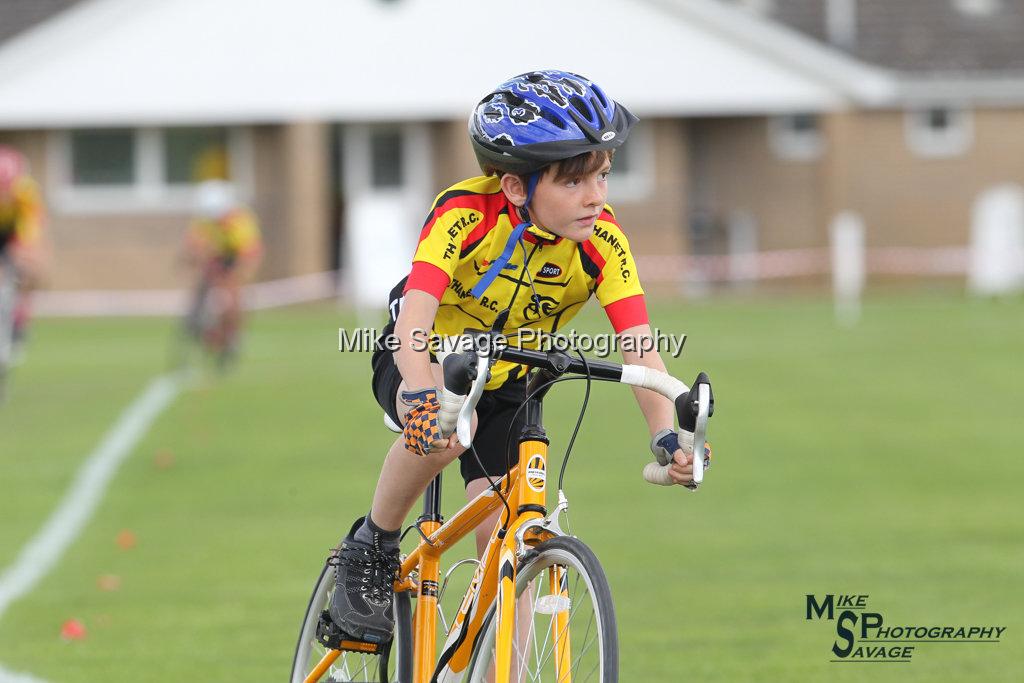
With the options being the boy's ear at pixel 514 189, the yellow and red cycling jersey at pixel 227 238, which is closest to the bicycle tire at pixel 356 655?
the boy's ear at pixel 514 189

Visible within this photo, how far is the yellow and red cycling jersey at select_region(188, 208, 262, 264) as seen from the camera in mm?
20859

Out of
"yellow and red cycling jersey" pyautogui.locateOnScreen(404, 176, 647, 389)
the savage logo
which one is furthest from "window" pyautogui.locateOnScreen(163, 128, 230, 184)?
the savage logo

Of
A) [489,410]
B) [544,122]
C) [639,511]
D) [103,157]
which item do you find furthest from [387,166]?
[544,122]

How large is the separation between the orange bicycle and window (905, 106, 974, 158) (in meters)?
37.1

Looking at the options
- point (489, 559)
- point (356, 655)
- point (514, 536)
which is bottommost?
point (356, 655)

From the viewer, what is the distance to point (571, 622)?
4574 millimetres

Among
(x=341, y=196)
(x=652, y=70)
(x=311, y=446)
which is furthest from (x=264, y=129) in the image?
(x=311, y=446)

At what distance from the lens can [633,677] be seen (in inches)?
280

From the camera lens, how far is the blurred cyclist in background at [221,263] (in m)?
20.5

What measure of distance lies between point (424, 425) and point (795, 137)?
1464 inches

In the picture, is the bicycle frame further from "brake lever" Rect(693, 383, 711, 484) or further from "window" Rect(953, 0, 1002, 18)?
"window" Rect(953, 0, 1002, 18)

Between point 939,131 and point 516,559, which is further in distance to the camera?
point 939,131

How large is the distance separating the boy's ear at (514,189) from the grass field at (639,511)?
2867 mm

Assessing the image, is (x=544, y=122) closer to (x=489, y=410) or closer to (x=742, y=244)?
(x=489, y=410)
